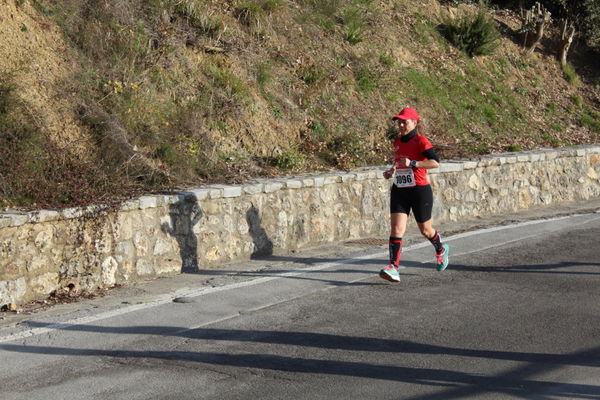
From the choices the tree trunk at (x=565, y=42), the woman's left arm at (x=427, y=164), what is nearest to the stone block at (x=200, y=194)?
the woman's left arm at (x=427, y=164)

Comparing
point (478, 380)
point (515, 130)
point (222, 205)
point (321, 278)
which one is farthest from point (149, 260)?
point (515, 130)

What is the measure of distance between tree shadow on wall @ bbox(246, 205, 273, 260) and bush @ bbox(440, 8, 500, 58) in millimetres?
10186

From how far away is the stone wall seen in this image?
25.4 feet

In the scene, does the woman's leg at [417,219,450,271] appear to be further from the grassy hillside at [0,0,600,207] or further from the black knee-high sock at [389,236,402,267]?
the grassy hillside at [0,0,600,207]

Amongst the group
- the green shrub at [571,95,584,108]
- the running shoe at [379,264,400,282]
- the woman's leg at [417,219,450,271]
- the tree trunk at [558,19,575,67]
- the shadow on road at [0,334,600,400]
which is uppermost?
the tree trunk at [558,19,575,67]

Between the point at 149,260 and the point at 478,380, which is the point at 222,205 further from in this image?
the point at 478,380

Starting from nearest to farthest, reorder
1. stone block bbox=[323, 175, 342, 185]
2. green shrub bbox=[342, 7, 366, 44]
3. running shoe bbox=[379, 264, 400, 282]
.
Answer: running shoe bbox=[379, 264, 400, 282] < stone block bbox=[323, 175, 342, 185] < green shrub bbox=[342, 7, 366, 44]

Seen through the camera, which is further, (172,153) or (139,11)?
(139,11)

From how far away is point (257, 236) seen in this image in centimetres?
1003

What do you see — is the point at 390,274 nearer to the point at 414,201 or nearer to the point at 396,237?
the point at 396,237

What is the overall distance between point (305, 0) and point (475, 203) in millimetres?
5673

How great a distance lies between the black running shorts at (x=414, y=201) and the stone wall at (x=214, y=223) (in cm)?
178

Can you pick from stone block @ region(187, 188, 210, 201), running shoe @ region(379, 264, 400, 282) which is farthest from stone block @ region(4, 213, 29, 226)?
running shoe @ region(379, 264, 400, 282)

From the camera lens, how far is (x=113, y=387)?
552cm
